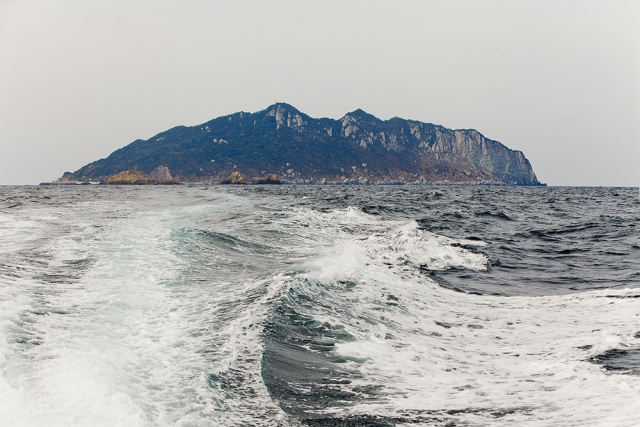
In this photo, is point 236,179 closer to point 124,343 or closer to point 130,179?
point 130,179

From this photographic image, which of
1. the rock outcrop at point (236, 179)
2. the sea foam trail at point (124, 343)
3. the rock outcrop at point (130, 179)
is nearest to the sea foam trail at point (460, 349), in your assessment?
the sea foam trail at point (124, 343)

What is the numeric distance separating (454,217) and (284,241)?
43.9 ft

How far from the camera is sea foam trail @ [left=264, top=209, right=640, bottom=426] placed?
491 centimetres

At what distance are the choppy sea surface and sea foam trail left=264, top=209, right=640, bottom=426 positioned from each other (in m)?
0.03

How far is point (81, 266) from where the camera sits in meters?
10.8

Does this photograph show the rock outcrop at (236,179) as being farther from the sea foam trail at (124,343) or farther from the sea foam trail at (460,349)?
the sea foam trail at (460,349)

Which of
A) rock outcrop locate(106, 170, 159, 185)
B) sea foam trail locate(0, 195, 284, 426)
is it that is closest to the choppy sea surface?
sea foam trail locate(0, 195, 284, 426)

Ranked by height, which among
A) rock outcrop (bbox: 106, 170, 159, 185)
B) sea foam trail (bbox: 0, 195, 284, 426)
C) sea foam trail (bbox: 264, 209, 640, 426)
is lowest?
sea foam trail (bbox: 264, 209, 640, 426)

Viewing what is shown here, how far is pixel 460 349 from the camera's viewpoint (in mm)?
7020

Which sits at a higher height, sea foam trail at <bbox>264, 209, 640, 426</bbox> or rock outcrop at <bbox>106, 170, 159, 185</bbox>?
rock outcrop at <bbox>106, 170, 159, 185</bbox>

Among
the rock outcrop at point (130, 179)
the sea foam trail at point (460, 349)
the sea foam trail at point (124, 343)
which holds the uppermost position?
the rock outcrop at point (130, 179)

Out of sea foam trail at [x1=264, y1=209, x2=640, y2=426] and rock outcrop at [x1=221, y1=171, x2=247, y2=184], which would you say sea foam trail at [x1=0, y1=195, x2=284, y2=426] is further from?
rock outcrop at [x1=221, y1=171, x2=247, y2=184]

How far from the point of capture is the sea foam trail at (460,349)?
4.91 m

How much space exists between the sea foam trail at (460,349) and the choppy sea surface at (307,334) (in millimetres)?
32
